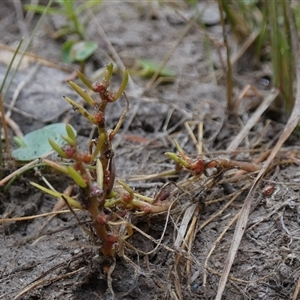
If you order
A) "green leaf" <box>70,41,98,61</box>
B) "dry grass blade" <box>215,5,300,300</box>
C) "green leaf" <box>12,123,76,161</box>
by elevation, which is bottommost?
"green leaf" <box>12,123,76,161</box>

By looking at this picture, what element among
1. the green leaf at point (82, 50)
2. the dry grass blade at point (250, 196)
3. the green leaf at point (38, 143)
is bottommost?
the green leaf at point (38, 143)

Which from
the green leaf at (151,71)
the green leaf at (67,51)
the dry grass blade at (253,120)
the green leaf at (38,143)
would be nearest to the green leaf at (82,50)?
the green leaf at (67,51)

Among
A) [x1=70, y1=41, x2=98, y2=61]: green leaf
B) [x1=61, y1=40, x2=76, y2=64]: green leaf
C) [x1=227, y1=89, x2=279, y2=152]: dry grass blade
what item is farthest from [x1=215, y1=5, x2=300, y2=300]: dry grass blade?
[x1=61, y1=40, x2=76, y2=64]: green leaf

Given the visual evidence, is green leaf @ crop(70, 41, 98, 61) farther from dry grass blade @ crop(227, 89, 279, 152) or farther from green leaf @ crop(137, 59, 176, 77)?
dry grass blade @ crop(227, 89, 279, 152)

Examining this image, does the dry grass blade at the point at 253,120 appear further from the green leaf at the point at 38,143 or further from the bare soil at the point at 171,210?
the green leaf at the point at 38,143

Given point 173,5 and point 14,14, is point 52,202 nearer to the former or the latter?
point 14,14
